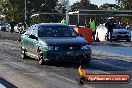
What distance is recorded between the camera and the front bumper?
14.2 meters

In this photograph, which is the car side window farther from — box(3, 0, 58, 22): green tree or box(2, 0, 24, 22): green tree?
box(2, 0, 24, 22): green tree

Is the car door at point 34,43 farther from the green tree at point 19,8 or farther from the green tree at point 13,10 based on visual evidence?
the green tree at point 13,10

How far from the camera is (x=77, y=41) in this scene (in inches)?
567

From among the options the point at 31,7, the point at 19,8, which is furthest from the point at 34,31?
the point at 31,7

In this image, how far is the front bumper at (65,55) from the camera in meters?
14.2

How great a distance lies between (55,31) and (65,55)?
1.68 meters

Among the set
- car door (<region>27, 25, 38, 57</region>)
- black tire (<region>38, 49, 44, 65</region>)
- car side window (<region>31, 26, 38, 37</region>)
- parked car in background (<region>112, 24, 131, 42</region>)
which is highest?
car side window (<region>31, 26, 38, 37</region>)

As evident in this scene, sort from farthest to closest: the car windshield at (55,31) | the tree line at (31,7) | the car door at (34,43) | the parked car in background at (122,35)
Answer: the tree line at (31,7), the parked car in background at (122,35), the car windshield at (55,31), the car door at (34,43)

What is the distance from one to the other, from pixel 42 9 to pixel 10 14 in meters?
16.1

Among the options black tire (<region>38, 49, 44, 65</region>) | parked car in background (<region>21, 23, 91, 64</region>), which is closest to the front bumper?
parked car in background (<region>21, 23, 91, 64</region>)

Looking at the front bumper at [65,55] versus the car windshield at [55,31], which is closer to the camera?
the front bumper at [65,55]

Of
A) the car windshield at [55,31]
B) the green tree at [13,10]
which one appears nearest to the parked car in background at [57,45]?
the car windshield at [55,31]

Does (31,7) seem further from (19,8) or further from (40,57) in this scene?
(40,57)

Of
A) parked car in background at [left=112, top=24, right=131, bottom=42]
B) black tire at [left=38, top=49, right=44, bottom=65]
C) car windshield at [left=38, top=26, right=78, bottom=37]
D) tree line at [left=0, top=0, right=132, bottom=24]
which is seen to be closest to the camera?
black tire at [left=38, top=49, right=44, bottom=65]
